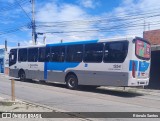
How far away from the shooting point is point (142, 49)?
51.2 feet

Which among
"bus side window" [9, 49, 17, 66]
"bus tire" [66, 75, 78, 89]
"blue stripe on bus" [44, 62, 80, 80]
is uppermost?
"bus side window" [9, 49, 17, 66]

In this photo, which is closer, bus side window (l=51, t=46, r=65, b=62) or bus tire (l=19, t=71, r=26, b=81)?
bus side window (l=51, t=46, r=65, b=62)

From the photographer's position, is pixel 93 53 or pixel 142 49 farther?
pixel 93 53

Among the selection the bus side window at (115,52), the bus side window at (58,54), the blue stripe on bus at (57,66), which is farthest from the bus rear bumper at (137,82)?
the bus side window at (58,54)

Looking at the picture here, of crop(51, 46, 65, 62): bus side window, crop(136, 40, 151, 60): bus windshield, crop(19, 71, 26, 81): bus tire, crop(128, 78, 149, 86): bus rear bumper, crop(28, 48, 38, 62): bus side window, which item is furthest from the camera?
crop(19, 71, 26, 81): bus tire

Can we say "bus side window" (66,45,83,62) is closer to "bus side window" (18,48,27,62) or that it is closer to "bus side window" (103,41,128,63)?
"bus side window" (103,41,128,63)

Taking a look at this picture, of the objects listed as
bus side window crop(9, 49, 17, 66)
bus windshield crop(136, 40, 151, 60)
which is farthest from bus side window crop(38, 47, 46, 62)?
bus windshield crop(136, 40, 151, 60)

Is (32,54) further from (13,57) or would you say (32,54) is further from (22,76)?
(13,57)

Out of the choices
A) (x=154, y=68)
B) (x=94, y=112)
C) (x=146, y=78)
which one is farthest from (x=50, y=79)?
(x=94, y=112)

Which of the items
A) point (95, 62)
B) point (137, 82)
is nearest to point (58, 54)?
point (95, 62)

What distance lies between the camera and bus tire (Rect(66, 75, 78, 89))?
17.8m

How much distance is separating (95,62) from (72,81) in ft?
8.16

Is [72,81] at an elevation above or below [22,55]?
below

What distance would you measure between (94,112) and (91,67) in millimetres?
6642
